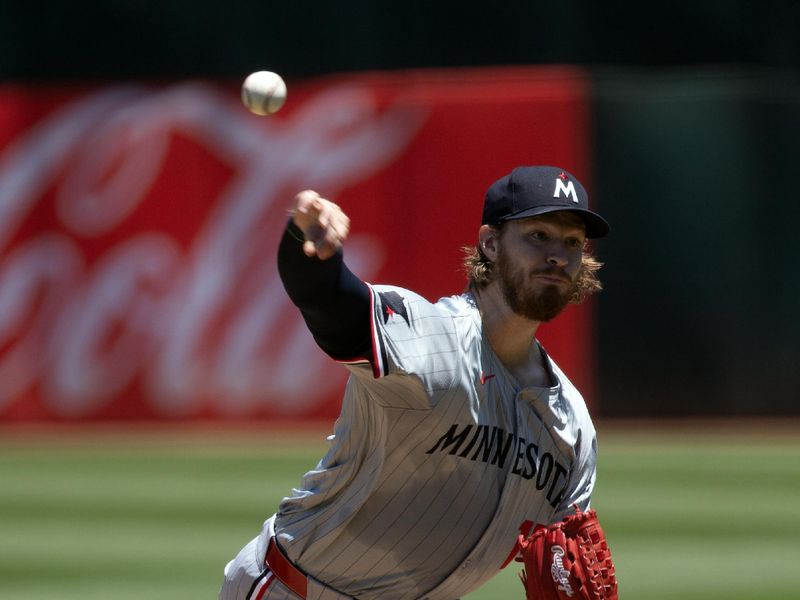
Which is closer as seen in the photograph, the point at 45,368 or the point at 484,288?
the point at 484,288

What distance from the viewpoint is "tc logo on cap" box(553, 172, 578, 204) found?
380 cm

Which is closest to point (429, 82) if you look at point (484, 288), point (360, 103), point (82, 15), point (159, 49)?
point (360, 103)

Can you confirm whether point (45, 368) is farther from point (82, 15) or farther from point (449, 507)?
point (449, 507)

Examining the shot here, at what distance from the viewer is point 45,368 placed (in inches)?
489

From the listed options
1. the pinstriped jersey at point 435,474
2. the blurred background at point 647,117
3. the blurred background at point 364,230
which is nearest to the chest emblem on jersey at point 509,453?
the pinstriped jersey at point 435,474

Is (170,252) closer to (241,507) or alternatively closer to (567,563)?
(241,507)

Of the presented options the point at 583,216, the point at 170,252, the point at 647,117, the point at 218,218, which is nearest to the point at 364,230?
the point at 218,218

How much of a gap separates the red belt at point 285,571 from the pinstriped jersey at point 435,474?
0.11 feet

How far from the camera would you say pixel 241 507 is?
905cm

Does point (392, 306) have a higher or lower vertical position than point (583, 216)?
lower

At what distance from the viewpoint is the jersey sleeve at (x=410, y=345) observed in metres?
3.35

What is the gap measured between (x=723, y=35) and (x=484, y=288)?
9725mm

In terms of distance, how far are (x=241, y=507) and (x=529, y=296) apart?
5.63m

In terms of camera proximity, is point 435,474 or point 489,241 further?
point 489,241
